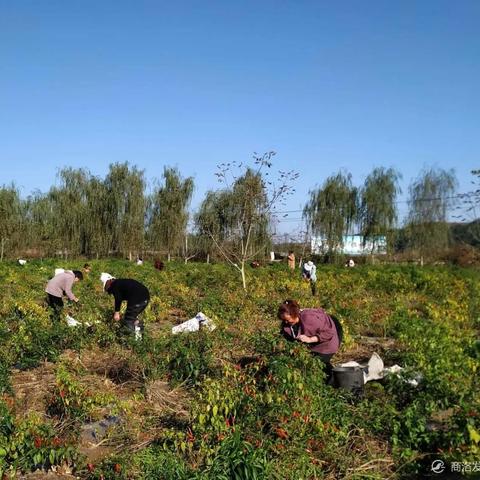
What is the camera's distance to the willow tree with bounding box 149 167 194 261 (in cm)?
3962

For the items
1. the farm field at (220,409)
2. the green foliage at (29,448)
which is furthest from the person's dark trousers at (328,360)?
the green foliage at (29,448)

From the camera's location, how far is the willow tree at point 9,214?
3428 centimetres

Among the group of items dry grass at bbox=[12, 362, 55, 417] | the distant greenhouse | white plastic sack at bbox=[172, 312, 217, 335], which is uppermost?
the distant greenhouse

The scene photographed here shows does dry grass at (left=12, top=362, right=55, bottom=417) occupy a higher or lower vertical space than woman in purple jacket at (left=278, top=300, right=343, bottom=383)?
lower

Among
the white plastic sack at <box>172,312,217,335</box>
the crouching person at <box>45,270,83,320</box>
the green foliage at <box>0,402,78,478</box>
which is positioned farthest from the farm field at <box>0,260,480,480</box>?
the crouching person at <box>45,270,83,320</box>

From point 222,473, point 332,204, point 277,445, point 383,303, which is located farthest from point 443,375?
point 332,204

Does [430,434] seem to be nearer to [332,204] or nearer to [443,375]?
[443,375]

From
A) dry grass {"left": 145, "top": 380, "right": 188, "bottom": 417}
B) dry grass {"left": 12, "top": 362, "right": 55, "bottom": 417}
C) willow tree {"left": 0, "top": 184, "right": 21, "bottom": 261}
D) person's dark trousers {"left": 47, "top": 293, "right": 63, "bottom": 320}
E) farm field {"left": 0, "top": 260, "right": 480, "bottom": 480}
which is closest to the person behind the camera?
farm field {"left": 0, "top": 260, "right": 480, "bottom": 480}

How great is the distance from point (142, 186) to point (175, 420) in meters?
35.5

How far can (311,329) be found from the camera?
582cm

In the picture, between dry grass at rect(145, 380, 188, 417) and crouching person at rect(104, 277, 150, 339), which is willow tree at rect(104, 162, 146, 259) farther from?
dry grass at rect(145, 380, 188, 417)

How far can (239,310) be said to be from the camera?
10.4 m

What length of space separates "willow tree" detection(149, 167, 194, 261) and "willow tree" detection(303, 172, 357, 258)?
9.11 metres

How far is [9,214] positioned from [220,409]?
3421 centimetres
